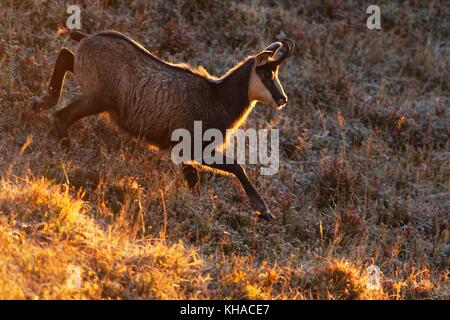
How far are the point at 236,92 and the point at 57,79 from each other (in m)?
2.30

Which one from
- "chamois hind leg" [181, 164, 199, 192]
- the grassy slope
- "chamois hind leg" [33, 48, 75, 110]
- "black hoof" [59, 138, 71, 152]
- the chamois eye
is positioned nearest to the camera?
the grassy slope

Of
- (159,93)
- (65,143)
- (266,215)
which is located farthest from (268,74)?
(65,143)

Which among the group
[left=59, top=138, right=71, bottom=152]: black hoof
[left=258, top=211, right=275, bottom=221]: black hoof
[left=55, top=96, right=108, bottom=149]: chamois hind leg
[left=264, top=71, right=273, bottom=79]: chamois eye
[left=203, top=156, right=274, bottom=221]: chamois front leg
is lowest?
[left=258, top=211, right=275, bottom=221]: black hoof

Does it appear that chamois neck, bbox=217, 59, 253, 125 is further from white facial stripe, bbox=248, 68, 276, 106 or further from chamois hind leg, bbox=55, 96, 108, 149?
chamois hind leg, bbox=55, 96, 108, 149

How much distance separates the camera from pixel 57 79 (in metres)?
10.4

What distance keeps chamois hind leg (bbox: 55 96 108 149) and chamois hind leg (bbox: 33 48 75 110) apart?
1.62 ft

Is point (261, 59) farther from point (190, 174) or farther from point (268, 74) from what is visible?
point (190, 174)

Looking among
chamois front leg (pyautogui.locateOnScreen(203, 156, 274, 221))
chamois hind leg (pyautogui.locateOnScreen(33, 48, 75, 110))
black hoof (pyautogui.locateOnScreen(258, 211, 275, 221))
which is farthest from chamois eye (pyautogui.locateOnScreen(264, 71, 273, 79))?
chamois hind leg (pyautogui.locateOnScreen(33, 48, 75, 110))

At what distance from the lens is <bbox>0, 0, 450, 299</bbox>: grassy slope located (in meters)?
7.54

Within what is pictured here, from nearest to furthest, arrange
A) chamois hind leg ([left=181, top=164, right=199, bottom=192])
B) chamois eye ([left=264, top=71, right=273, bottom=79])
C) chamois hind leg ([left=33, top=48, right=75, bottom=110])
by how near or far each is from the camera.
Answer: chamois eye ([left=264, top=71, right=273, bottom=79]) → chamois hind leg ([left=181, top=164, right=199, bottom=192]) → chamois hind leg ([left=33, top=48, right=75, bottom=110])

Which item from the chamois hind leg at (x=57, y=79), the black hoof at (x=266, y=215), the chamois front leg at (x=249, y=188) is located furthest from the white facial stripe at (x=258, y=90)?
the chamois hind leg at (x=57, y=79)

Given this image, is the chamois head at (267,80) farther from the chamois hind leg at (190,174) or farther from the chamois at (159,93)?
the chamois hind leg at (190,174)

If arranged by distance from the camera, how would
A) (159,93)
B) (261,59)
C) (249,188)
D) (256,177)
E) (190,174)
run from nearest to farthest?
1. (249,188)
2. (159,93)
3. (261,59)
4. (190,174)
5. (256,177)
